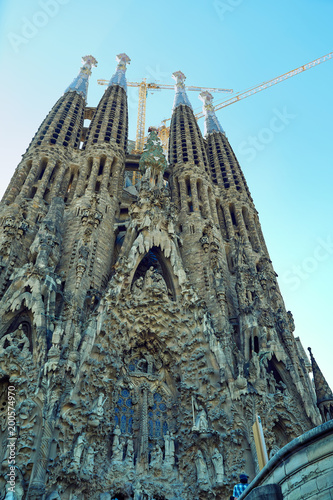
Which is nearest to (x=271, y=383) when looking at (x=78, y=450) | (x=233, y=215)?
(x=78, y=450)

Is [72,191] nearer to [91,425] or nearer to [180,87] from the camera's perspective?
[91,425]

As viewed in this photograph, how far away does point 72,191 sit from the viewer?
2058 cm

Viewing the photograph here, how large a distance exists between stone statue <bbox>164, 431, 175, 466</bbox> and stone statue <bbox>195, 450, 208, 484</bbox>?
0.87m

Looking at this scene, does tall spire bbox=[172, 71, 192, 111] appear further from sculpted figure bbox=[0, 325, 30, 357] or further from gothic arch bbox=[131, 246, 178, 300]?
sculpted figure bbox=[0, 325, 30, 357]

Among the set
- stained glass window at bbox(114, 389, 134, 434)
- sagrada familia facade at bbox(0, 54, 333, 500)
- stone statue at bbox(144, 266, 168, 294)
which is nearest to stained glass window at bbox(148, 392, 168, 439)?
sagrada familia facade at bbox(0, 54, 333, 500)

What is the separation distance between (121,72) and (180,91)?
4.87 m

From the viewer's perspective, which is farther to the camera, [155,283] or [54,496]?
[155,283]

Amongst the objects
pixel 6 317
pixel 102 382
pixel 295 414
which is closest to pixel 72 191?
pixel 6 317

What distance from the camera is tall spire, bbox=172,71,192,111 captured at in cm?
3256

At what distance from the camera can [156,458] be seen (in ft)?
40.7

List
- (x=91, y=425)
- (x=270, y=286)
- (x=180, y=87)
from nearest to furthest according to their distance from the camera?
(x=91, y=425), (x=270, y=286), (x=180, y=87)

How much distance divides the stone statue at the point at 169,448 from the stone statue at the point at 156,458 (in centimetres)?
19

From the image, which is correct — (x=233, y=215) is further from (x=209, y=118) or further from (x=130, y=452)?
(x=130, y=452)

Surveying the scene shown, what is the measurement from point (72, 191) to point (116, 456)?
12.5 meters
